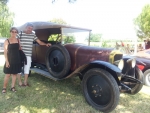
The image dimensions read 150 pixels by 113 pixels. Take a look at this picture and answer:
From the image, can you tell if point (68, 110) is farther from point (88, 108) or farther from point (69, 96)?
point (69, 96)

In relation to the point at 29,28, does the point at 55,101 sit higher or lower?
lower

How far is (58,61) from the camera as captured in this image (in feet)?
12.5

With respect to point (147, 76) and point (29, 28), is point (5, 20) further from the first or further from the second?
point (147, 76)

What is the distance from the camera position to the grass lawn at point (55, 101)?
2939 mm

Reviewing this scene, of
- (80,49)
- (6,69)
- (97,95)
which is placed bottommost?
(97,95)

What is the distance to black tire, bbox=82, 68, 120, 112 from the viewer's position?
269 centimetres

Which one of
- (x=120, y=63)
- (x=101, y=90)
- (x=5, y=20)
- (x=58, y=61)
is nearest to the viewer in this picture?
(x=101, y=90)

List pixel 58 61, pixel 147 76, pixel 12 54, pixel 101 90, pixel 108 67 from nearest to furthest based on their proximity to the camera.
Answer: pixel 108 67 → pixel 101 90 → pixel 12 54 → pixel 58 61 → pixel 147 76

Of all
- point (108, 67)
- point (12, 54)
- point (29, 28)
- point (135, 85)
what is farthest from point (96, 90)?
point (29, 28)

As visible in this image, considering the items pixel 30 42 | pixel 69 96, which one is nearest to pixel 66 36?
pixel 30 42

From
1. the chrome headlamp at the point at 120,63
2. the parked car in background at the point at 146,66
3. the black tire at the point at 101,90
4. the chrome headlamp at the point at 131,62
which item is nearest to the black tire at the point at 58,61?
the black tire at the point at 101,90

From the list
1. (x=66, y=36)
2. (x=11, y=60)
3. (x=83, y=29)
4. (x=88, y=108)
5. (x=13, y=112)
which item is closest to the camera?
(x=13, y=112)

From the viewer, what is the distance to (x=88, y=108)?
2977 millimetres

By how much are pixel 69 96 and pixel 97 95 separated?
33.6 inches
